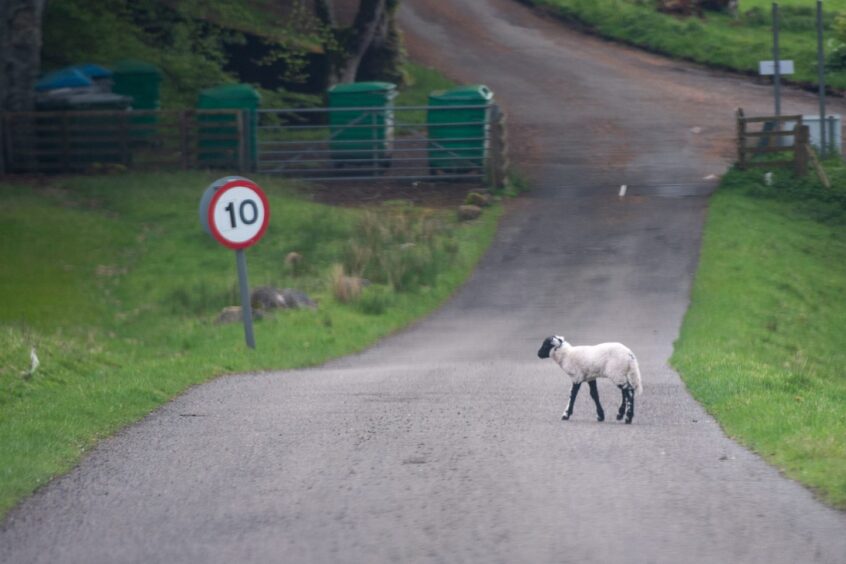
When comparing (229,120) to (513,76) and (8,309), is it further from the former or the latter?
(513,76)

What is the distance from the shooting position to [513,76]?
44062 millimetres

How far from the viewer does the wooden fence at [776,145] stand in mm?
28516

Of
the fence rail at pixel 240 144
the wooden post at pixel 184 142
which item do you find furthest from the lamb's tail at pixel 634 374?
the wooden post at pixel 184 142

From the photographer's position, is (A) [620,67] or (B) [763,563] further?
(A) [620,67]

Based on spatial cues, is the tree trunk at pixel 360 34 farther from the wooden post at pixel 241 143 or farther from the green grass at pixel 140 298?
the green grass at pixel 140 298

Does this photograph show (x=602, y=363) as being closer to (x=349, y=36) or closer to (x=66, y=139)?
(x=66, y=139)

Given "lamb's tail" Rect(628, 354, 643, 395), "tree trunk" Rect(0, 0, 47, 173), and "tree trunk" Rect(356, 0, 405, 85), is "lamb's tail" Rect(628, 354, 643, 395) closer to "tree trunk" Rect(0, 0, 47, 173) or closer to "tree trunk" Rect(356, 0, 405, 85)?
"tree trunk" Rect(0, 0, 47, 173)

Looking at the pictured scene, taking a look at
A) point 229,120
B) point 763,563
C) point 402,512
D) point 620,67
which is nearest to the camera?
point 763,563

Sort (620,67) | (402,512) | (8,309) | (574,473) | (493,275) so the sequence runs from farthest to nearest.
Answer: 1. (620,67)
2. (493,275)
3. (8,309)
4. (574,473)
5. (402,512)

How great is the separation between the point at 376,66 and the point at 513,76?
5048mm

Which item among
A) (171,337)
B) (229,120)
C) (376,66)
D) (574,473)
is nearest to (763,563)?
(574,473)

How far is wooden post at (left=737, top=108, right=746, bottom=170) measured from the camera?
1136 inches

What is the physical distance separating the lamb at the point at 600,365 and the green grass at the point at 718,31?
3473 centimetres

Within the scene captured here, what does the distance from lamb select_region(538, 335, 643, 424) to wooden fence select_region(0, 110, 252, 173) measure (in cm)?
2102
